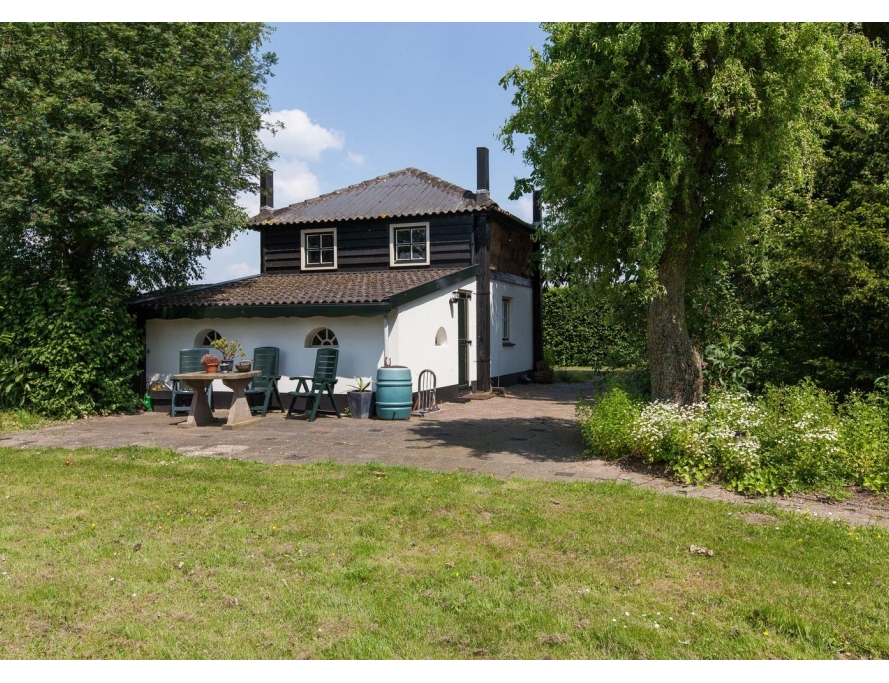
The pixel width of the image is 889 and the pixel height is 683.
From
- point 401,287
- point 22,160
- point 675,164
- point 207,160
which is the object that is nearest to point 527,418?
point 401,287

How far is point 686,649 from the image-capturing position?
3107 mm

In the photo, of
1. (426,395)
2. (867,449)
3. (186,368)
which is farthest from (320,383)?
(867,449)

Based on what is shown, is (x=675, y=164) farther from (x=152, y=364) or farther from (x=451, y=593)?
(x=152, y=364)

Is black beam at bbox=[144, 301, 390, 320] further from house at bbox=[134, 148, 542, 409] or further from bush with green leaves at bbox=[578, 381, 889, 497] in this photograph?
bush with green leaves at bbox=[578, 381, 889, 497]

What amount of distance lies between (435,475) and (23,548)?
3618mm

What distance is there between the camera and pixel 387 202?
16.9 meters

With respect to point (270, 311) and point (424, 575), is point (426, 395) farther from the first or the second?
point (424, 575)

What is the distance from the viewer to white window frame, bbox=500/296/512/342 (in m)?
17.7

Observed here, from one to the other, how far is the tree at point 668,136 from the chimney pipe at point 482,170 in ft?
24.6

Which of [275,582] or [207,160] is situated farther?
[207,160]

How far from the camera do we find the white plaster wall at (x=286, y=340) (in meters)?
12.4

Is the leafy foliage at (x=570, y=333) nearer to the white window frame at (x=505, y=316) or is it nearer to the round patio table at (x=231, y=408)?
the white window frame at (x=505, y=316)

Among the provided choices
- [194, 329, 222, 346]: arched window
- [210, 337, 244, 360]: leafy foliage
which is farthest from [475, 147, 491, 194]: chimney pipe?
[210, 337, 244, 360]: leafy foliage

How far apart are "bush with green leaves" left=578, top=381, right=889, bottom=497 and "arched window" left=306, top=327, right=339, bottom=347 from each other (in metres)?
7.06
